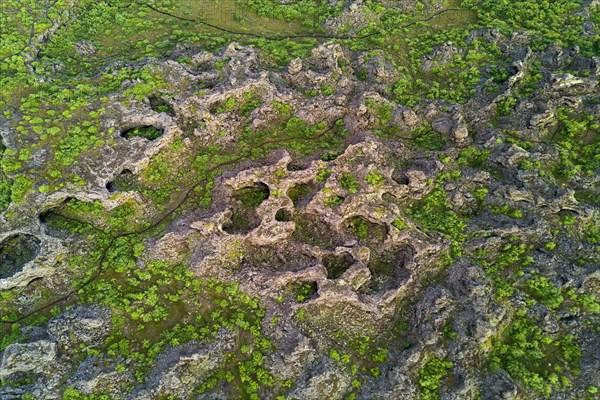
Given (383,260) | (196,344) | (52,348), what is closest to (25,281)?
(52,348)

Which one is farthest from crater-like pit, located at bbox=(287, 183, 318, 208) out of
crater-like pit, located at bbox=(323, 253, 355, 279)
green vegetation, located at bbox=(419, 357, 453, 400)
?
green vegetation, located at bbox=(419, 357, 453, 400)

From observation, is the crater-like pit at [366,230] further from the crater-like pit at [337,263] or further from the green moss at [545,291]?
the green moss at [545,291]

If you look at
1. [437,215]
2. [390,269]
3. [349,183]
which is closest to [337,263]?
[390,269]

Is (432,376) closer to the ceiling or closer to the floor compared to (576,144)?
closer to the floor

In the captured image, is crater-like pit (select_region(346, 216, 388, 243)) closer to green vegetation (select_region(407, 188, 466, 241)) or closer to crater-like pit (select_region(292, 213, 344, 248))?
crater-like pit (select_region(292, 213, 344, 248))

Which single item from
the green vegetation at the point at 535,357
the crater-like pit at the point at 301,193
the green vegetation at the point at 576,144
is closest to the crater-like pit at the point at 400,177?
the crater-like pit at the point at 301,193

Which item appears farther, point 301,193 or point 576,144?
point 576,144

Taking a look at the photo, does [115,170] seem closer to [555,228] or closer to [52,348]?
[52,348]

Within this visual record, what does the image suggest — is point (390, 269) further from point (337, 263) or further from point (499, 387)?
point (499, 387)
